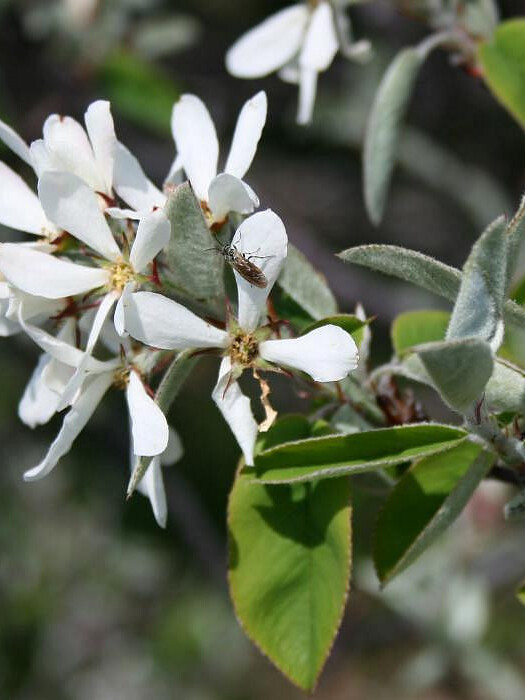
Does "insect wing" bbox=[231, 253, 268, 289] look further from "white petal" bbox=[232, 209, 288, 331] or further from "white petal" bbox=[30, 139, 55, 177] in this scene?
"white petal" bbox=[30, 139, 55, 177]

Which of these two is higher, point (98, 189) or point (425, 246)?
point (98, 189)

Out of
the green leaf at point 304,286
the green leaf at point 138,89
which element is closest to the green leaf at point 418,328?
the green leaf at point 304,286

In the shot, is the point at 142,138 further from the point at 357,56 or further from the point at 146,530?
the point at 357,56

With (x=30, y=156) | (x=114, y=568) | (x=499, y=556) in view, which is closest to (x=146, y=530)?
(x=114, y=568)

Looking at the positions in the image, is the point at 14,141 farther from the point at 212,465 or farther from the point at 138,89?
the point at 212,465

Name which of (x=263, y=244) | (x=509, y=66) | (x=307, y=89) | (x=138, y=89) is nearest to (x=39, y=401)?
(x=263, y=244)

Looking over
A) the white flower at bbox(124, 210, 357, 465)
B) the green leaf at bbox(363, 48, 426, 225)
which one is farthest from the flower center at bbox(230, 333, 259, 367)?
the green leaf at bbox(363, 48, 426, 225)
